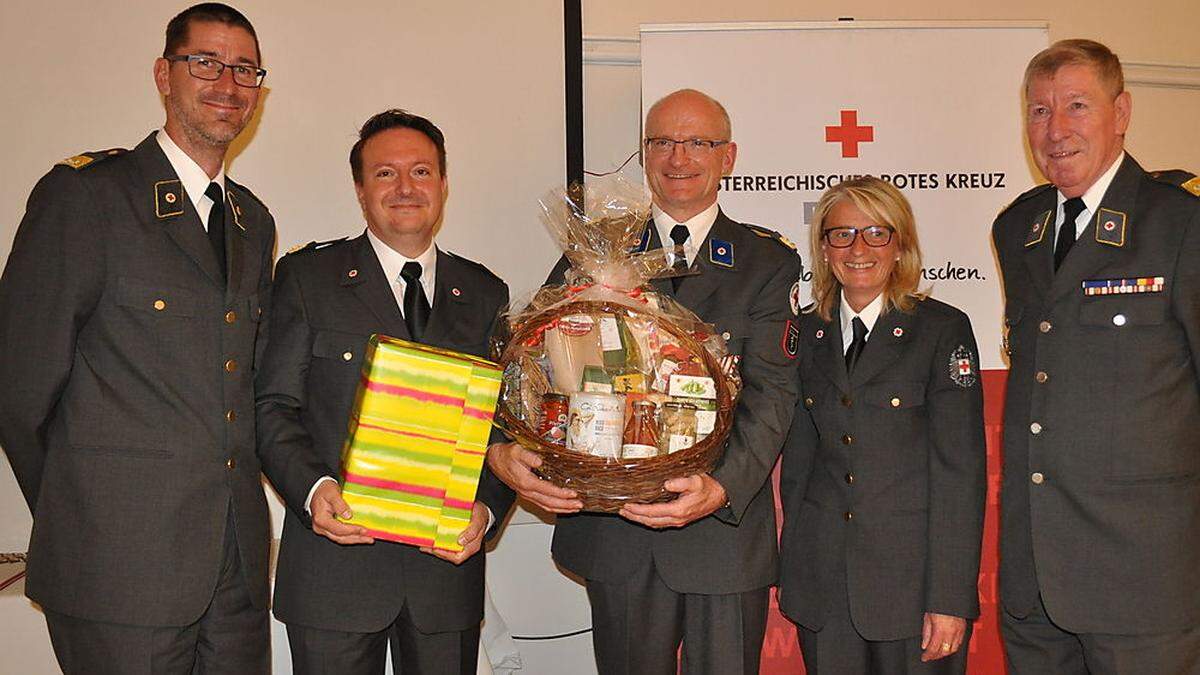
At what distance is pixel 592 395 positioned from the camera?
1997mm

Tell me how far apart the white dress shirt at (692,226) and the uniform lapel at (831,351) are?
16.8 inches

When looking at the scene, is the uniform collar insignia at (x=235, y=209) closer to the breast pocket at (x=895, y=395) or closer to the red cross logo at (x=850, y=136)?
the breast pocket at (x=895, y=395)

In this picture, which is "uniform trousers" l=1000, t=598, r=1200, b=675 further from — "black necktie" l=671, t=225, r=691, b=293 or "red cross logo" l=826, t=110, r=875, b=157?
"red cross logo" l=826, t=110, r=875, b=157

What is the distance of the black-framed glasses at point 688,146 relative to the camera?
8.46 feet

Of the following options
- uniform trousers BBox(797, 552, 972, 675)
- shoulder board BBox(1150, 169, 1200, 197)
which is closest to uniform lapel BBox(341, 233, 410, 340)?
uniform trousers BBox(797, 552, 972, 675)

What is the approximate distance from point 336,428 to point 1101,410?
176 centimetres

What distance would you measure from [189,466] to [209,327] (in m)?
0.31

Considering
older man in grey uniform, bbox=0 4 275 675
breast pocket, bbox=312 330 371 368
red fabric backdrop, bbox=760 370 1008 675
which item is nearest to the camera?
older man in grey uniform, bbox=0 4 275 675

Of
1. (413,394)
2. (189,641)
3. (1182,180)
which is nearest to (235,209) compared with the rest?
(413,394)

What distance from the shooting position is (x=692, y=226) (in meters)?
2.58

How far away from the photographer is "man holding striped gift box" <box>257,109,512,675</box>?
2.34 metres

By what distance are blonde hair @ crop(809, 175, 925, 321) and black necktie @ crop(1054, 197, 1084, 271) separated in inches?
14.2

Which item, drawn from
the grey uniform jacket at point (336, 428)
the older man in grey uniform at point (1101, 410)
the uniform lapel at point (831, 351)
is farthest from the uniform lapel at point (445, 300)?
the older man in grey uniform at point (1101, 410)

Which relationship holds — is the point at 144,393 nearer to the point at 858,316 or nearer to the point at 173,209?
the point at 173,209
